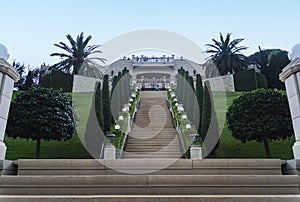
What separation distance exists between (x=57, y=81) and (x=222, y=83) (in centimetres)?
1690

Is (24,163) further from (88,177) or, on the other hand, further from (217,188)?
(217,188)

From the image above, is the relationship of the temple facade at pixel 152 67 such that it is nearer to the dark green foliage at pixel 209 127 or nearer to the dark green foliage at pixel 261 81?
the dark green foliage at pixel 261 81

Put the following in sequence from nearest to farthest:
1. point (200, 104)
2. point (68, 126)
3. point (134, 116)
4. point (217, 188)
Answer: point (217, 188) < point (68, 126) < point (200, 104) < point (134, 116)

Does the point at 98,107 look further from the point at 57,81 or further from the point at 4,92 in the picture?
the point at 57,81

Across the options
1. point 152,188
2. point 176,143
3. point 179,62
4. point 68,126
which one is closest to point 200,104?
point 176,143

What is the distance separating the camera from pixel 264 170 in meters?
5.00

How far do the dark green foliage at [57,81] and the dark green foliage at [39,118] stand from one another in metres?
16.4

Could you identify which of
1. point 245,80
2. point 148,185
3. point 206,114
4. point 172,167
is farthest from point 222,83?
point 148,185

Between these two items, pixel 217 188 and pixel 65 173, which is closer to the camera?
pixel 217 188

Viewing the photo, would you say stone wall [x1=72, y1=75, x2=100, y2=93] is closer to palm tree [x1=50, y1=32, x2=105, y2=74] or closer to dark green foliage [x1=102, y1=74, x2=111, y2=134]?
palm tree [x1=50, y1=32, x2=105, y2=74]

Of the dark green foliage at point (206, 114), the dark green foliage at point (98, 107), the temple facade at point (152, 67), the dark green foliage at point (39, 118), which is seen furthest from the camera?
the temple facade at point (152, 67)

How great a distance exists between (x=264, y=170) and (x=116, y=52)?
684 centimetres

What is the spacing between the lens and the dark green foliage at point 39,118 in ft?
29.3

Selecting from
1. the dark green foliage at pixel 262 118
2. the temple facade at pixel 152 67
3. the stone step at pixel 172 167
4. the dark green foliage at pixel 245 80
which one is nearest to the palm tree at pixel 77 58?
the temple facade at pixel 152 67
